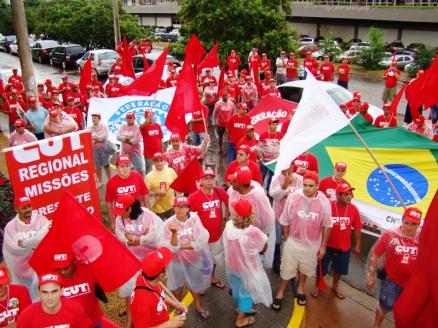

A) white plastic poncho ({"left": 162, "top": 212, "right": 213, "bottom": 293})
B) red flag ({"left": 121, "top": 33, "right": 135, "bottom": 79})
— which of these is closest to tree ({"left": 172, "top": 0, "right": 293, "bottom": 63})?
red flag ({"left": 121, "top": 33, "right": 135, "bottom": 79})

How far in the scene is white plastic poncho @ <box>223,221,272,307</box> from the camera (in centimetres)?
480

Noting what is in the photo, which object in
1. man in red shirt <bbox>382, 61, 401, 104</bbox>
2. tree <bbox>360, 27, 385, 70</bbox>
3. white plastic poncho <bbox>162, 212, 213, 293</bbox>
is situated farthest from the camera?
tree <bbox>360, 27, 385, 70</bbox>

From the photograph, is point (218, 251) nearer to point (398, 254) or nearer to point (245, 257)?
point (245, 257)

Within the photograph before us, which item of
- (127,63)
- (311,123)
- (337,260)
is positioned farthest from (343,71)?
(311,123)

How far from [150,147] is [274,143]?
246 cm

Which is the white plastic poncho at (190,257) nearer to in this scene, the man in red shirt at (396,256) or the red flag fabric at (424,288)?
the man in red shirt at (396,256)

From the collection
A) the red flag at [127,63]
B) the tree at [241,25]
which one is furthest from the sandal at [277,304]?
the tree at [241,25]

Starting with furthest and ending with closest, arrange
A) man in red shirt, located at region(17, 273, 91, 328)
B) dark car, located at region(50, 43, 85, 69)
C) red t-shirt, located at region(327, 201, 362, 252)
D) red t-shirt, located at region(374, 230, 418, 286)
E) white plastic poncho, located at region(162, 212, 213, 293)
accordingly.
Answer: dark car, located at region(50, 43, 85, 69)
red t-shirt, located at region(327, 201, 362, 252)
white plastic poncho, located at region(162, 212, 213, 293)
red t-shirt, located at region(374, 230, 418, 286)
man in red shirt, located at region(17, 273, 91, 328)

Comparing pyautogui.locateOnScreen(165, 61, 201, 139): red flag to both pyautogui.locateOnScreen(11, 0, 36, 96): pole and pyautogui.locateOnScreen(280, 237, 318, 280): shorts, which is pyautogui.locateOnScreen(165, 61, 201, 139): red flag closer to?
pyautogui.locateOnScreen(280, 237, 318, 280): shorts

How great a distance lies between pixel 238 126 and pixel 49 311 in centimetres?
633

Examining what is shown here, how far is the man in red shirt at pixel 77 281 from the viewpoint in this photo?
13.2 feet

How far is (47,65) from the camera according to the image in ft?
102

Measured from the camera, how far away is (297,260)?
5496 mm

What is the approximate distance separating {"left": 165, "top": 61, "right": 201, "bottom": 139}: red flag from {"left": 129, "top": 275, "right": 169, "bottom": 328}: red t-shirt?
423 centimetres
